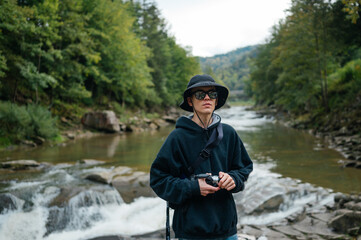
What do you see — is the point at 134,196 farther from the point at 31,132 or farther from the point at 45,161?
the point at 31,132

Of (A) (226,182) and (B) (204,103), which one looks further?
(B) (204,103)

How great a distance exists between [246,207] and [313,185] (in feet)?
8.18

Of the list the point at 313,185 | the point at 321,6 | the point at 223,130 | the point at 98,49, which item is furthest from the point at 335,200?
the point at 98,49

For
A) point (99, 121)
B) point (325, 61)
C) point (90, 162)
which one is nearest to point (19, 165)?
point (90, 162)

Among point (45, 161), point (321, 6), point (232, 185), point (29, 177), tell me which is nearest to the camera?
point (232, 185)

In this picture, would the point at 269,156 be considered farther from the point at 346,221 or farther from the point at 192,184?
the point at 192,184

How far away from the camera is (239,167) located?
2.63 metres

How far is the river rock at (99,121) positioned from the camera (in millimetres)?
23094

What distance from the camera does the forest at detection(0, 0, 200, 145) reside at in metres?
16.2

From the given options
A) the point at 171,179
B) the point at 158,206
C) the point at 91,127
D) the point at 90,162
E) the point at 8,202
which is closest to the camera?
the point at 171,179

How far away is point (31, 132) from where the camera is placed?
1656 centimetres

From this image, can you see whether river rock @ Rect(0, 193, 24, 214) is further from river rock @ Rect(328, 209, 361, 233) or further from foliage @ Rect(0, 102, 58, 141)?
foliage @ Rect(0, 102, 58, 141)

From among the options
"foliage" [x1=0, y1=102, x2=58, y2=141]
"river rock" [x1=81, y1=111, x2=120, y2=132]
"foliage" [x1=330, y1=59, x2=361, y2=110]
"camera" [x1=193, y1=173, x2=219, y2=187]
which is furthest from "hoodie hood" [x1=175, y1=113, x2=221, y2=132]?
"river rock" [x1=81, y1=111, x2=120, y2=132]

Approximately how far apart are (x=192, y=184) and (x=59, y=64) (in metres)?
21.7
